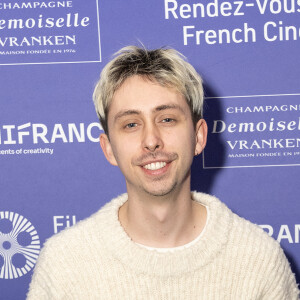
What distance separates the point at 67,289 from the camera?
1.32m

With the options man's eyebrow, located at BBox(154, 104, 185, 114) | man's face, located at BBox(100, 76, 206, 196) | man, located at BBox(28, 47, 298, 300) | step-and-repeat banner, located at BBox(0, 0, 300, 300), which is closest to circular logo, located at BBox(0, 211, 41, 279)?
step-and-repeat banner, located at BBox(0, 0, 300, 300)

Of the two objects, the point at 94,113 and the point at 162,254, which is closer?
the point at 162,254

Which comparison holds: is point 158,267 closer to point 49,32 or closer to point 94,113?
point 94,113

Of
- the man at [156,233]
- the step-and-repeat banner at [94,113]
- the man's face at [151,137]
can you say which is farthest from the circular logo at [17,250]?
the man's face at [151,137]

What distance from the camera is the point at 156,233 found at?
1348 millimetres

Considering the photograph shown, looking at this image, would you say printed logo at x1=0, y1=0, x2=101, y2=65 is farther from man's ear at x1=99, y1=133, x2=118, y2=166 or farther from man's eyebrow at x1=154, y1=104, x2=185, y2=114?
man's eyebrow at x1=154, y1=104, x2=185, y2=114

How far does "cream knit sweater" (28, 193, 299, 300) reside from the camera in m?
1.29

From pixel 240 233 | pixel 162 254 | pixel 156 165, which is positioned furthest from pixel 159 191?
pixel 240 233

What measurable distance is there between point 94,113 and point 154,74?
1.91ft

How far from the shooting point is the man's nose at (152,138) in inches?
49.0

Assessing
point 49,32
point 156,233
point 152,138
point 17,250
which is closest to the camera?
point 152,138

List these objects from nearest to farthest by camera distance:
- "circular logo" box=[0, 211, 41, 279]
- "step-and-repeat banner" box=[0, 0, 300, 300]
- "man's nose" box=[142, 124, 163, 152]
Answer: "man's nose" box=[142, 124, 163, 152] → "step-and-repeat banner" box=[0, 0, 300, 300] → "circular logo" box=[0, 211, 41, 279]

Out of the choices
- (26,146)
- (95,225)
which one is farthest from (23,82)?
(95,225)

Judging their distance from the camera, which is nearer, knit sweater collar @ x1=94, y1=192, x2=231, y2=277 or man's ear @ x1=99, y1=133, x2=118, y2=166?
knit sweater collar @ x1=94, y1=192, x2=231, y2=277
